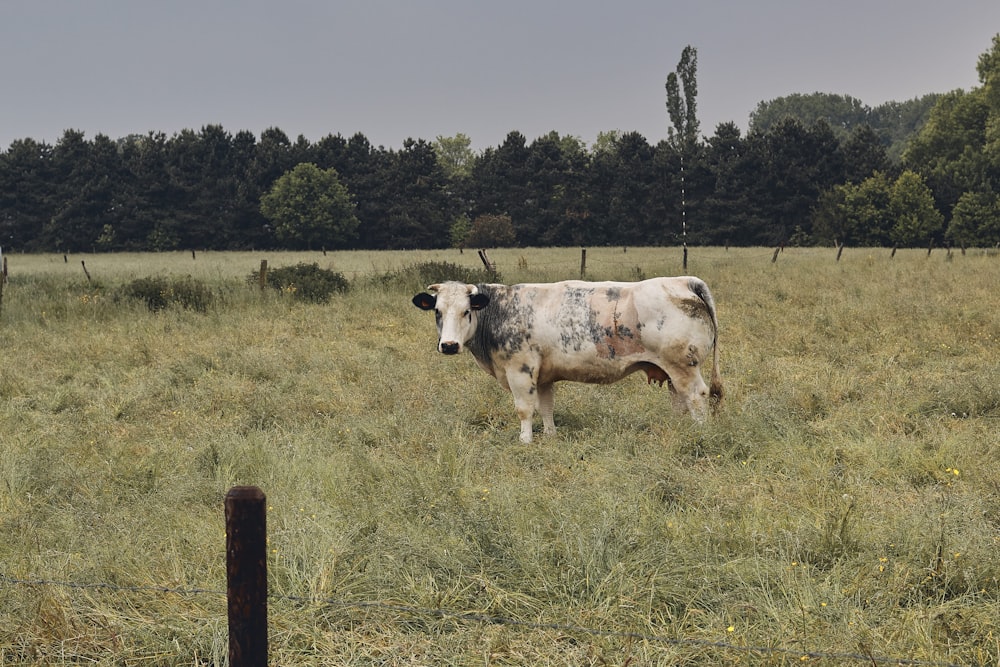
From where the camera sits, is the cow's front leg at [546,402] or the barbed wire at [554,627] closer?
the barbed wire at [554,627]

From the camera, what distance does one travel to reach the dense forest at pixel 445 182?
182 feet

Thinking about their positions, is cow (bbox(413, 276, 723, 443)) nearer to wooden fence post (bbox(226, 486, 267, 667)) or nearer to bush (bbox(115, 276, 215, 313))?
wooden fence post (bbox(226, 486, 267, 667))

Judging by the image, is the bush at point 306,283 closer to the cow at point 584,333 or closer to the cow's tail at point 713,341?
the cow at point 584,333

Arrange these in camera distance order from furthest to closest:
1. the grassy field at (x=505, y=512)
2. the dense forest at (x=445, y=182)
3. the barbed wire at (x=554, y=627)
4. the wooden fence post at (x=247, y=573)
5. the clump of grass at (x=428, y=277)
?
the dense forest at (x=445, y=182), the clump of grass at (x=428, y=277), the grassy field at (x=505, y=512), the barbed wire at (x=554, y=627), the wooden fence post at (x=247, y=573)

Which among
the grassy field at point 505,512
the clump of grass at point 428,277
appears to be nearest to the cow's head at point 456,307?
the grassy field at point 505,512

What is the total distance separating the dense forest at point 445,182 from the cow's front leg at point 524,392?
48778 millimetres

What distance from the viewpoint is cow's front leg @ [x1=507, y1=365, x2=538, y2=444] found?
764 cm

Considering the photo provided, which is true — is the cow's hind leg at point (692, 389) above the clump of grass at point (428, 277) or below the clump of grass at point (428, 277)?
below

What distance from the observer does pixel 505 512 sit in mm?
4988

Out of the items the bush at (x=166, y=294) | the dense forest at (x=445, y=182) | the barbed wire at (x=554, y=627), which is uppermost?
the dense forest at (x=445, y=182)

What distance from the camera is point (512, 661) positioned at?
3604mm

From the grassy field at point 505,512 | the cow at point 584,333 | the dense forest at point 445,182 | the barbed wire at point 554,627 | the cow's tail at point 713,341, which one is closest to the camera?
the barbed wire at point 554,627

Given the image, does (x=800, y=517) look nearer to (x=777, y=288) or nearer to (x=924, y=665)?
(x=924, y=665)

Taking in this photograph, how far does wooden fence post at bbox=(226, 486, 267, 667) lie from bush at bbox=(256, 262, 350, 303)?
1540 cm
